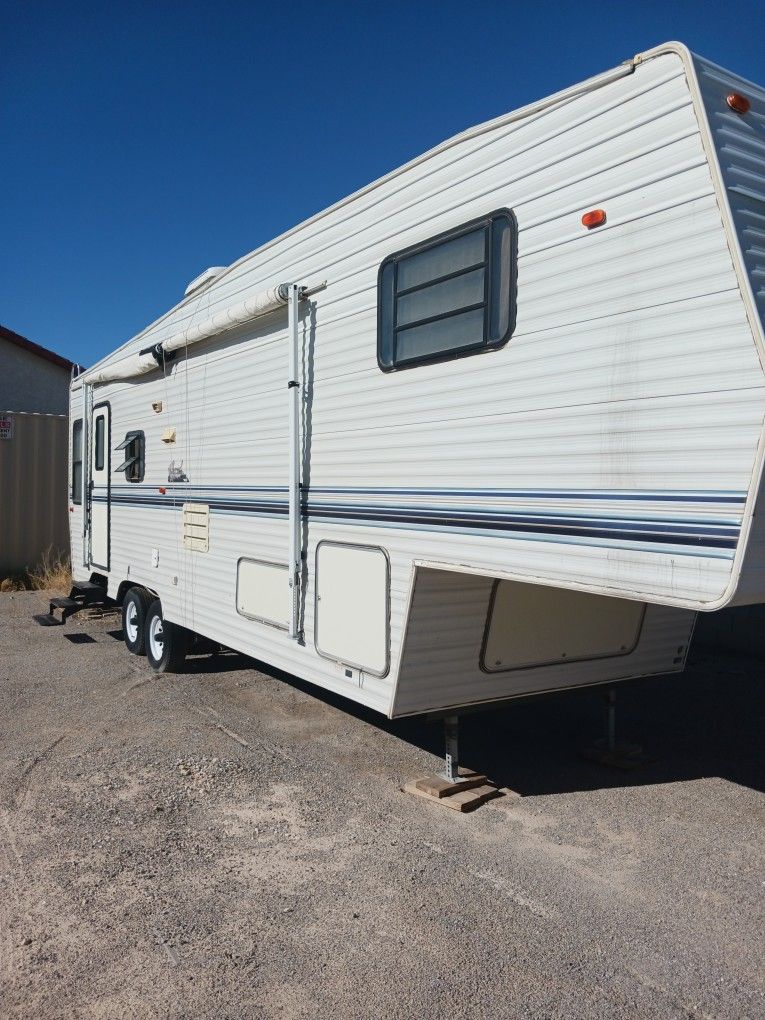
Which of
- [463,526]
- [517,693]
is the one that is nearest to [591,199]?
[463,526]

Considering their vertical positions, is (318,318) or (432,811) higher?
(318,318)

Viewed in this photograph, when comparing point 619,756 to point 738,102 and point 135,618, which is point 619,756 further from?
point 135,618

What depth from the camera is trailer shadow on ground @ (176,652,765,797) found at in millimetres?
5094

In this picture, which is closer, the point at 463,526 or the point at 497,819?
the point at 463,526

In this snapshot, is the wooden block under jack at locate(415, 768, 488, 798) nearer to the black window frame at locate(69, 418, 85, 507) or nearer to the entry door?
the entry door

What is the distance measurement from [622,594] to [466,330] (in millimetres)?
1448

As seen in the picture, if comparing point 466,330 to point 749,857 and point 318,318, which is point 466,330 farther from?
point 749,857

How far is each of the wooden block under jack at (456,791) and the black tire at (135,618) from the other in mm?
3811

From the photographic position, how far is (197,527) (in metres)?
6.63

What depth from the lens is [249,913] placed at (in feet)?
11.5

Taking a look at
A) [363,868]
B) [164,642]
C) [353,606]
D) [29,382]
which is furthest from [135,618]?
[29,382]

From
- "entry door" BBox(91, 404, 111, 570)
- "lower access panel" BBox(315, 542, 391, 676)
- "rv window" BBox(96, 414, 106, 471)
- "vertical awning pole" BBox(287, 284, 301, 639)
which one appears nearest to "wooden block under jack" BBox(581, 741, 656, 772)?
"lower access panel" BBox(315, 542, 391, 676)

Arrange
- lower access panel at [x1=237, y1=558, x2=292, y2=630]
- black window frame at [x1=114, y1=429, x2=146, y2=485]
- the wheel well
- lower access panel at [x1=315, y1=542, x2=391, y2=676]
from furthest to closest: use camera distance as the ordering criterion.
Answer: the wheel well, black window frame at [x1=114, y1=429, x2=146, y2=485], lower access panel at [x1=237, y1=558, x2=292, y2=630], lower access panel at [x1=315, y1=542, x2=391, y2=676]

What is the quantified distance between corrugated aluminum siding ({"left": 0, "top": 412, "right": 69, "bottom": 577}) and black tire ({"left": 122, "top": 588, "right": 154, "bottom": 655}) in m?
5.87
